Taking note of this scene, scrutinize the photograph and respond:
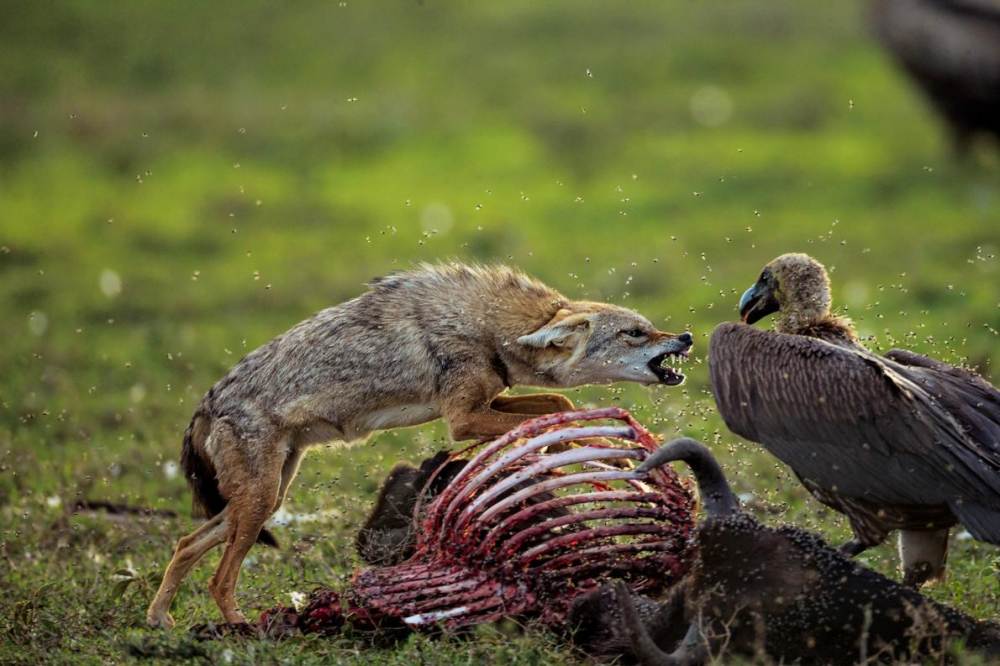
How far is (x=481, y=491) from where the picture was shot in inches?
209

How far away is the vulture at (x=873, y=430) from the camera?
Answer: 16.4ft

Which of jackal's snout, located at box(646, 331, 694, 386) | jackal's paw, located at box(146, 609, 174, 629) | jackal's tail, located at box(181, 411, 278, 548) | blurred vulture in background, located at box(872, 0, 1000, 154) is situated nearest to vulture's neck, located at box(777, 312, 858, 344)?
jackal's snout, located at box(646, 331, 694, 386)

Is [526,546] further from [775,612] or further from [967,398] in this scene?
[967,398]

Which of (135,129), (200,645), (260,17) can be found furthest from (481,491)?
(260,17)

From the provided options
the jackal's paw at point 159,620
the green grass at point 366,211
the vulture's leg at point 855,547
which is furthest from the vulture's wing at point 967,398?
the jackal's paw at point 159,620

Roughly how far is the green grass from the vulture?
1.68ft

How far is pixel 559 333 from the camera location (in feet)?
20.4

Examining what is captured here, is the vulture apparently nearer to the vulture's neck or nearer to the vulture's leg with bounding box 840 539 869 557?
the vulture's leg with bounding box 840 539 869 557

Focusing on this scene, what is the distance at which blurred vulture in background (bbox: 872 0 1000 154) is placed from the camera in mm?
13781

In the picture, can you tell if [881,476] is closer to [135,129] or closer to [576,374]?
[576,374]

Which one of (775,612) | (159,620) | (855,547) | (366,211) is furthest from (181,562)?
(366,211)

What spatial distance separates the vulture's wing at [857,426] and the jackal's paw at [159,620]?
210 centimetres

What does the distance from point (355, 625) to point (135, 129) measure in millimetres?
12215

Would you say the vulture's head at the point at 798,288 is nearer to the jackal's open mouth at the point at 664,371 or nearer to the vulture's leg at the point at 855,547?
the jackal's open mouth at the point at 664,371
